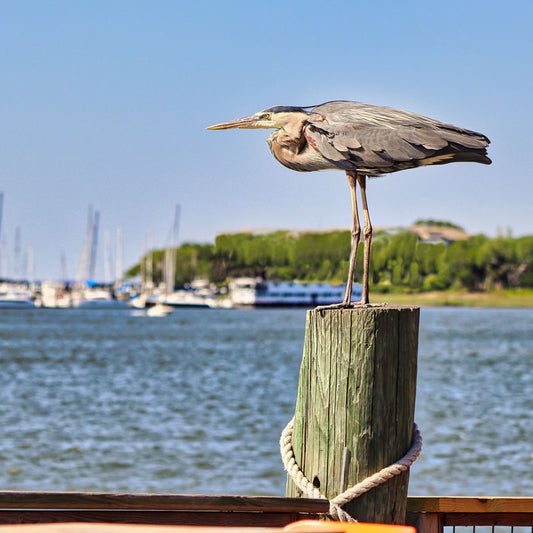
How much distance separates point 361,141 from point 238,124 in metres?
0.53

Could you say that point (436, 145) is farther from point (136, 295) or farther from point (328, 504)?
point (136, 295)

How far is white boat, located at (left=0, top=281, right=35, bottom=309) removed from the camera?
107812mm

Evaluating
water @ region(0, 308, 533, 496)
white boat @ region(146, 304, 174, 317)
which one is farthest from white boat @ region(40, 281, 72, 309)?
water @ region(0, 308, 533, 496)

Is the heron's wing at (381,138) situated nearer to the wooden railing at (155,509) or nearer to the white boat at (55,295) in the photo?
the wooden railing at (155,509)

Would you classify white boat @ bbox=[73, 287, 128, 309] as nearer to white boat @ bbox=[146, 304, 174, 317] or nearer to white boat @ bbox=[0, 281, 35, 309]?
white boat @ bbox=[0, 281, 35, 309]

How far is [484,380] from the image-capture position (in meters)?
33.6

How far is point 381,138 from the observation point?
3324 millimetres

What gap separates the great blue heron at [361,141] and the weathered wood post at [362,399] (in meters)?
0.19

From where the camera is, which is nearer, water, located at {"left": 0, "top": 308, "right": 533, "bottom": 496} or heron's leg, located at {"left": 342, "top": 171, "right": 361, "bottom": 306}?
heron's leg, located at {"left": 342, "top": 171, "right": 361, "bottom": 306}

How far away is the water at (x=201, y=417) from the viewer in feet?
46.4

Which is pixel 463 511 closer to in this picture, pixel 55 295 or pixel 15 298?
pixel 55 295

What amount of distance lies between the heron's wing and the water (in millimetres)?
10141

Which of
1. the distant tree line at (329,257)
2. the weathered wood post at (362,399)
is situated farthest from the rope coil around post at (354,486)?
the distant tree line at (329,257)

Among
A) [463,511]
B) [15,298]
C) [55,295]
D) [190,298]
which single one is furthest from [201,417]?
[15,298]
